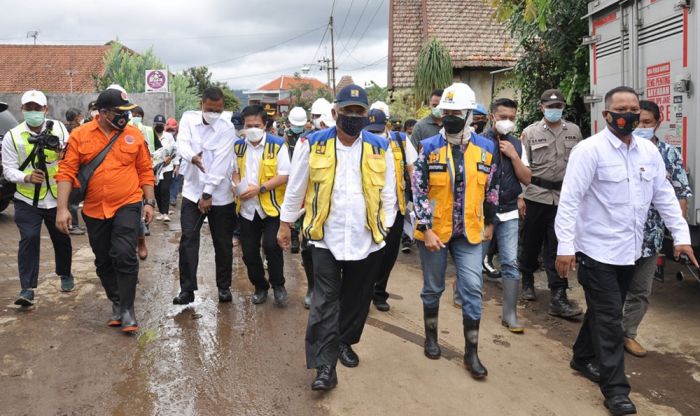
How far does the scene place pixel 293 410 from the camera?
159 inches

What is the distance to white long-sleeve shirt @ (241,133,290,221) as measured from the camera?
6113mm

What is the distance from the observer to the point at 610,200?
425cm

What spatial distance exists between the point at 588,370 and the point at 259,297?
3.22 m

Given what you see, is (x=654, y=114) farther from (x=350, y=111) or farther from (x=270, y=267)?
(x=270, y=267)

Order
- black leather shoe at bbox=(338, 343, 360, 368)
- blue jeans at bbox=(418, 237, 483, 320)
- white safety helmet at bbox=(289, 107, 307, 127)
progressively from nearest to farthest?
blue jeans at bbox=(418, 237, 483, 320)
black leather shoe at bbox=(338, 343, 360, 368)
white safety helmet at bbox=(289, 107, 307, 127)

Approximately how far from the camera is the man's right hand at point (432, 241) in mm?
4559

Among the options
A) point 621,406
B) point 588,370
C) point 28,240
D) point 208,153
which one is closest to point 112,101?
point 208,153

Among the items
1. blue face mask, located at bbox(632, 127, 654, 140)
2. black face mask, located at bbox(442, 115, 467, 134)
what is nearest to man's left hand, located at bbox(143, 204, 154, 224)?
black face mask, located at bbox(442, 115, 467, 134)

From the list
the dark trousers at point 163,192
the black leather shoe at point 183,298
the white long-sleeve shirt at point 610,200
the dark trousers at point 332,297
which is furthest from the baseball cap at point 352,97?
the dark trousers at point 163,192

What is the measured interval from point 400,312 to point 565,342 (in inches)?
62.5

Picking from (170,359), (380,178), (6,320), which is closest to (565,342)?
(380,178)

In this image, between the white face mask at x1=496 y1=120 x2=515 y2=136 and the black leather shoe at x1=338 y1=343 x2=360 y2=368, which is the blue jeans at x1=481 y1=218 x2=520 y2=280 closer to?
the white face mask at x1=496 y1=120 x2=515 y2=136

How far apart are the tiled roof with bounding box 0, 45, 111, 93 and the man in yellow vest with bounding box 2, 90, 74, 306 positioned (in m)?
35.6

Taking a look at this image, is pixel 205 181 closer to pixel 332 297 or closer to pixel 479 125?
pixel 332 297
